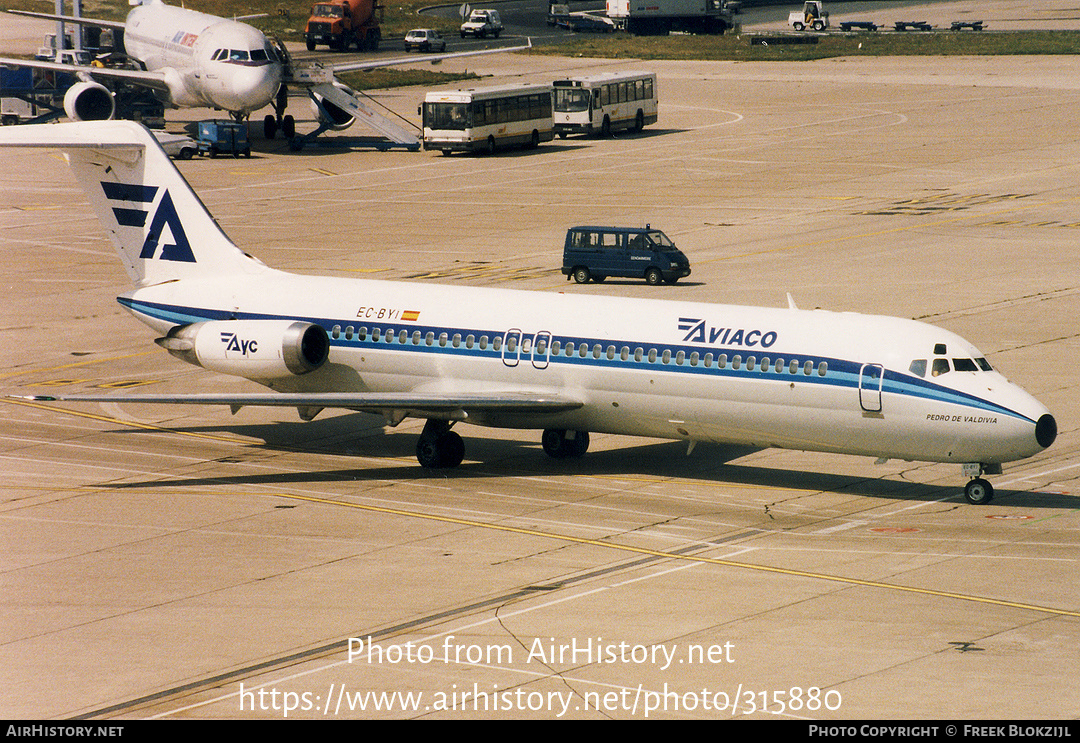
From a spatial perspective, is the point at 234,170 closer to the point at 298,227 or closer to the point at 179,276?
the point at 298,227

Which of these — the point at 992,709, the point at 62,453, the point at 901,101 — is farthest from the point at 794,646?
the point at 901,101

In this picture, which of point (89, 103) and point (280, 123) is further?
point (280, 123)

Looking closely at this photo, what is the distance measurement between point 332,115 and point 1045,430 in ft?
216

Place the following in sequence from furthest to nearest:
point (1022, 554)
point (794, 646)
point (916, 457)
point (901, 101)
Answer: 1. point (901, 101)
2. point (916, 457)
3. point (1022, 554)
4. point (794, 646)

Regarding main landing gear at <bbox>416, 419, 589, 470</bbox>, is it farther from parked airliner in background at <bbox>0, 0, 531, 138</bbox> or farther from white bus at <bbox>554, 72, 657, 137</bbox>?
white bus at <bbox>554, 72, 657, 137</bbox>

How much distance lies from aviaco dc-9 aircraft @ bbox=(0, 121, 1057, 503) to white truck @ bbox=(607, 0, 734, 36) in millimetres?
111926

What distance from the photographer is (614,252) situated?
175 feet

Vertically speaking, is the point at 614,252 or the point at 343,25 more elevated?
the point at 343,25

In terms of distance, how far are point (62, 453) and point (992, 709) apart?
23.4m

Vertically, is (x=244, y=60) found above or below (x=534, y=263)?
above

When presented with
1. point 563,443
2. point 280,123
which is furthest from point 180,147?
point 563,443

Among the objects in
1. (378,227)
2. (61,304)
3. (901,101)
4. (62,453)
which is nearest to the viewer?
(62,453)

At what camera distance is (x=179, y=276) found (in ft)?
119

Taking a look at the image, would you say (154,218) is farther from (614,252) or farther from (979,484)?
(614,252)
